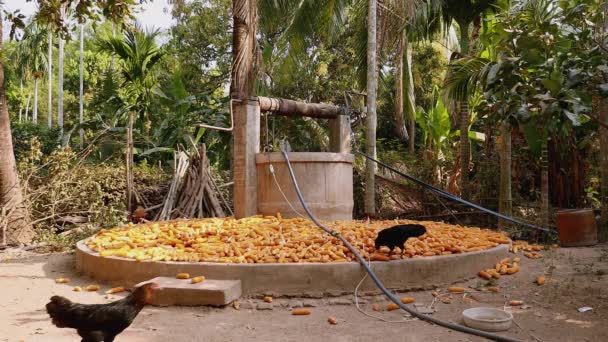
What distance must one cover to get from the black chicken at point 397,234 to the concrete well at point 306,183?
222cm

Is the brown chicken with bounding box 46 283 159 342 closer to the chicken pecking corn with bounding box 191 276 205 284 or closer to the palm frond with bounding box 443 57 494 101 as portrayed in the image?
the chicken pecking corn with bounding box 191 276 205 284

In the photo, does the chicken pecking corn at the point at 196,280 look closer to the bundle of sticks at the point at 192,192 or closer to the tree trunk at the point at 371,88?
the bundle of sticks at the point at 192,192

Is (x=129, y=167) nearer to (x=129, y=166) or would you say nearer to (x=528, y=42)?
(x=129, y=166)

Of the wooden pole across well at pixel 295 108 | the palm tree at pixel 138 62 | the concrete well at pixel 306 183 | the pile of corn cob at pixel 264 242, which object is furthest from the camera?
the palm tree at pixel 138 62

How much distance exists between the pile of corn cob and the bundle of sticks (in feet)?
7.15

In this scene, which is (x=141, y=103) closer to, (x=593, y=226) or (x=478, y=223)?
(x=478, y=223)

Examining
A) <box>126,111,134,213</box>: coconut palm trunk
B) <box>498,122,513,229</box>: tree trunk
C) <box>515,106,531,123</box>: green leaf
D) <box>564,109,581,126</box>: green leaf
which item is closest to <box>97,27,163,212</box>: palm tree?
<box>126,111,134,213</box>: coconut palm trunk

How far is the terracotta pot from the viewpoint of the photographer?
7260mm

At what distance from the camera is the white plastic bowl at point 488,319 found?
13.0ft

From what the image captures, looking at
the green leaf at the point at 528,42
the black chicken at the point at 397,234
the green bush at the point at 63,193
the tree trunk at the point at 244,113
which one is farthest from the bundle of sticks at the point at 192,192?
the green leaf at the point at 528,42

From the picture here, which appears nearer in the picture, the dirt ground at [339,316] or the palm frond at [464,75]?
the dirt ground at [339,316]

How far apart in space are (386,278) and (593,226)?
13.2 ft

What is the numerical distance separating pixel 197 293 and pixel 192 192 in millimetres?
4791

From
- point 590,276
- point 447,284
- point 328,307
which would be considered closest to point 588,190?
point 590,276
